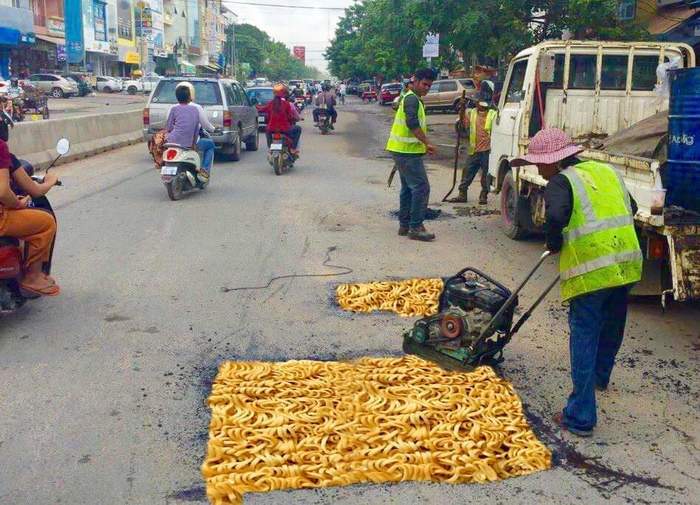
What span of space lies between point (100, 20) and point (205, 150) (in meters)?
58.7

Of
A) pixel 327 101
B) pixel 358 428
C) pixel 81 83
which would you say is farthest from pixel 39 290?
pixel 81 83

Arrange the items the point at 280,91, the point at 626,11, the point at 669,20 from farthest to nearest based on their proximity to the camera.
Result: the point at 626,11, the point at 669,20, the point at 280,91

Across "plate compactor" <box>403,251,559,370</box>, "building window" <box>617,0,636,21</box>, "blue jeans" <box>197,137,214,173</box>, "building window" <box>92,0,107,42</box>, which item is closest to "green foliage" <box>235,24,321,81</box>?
"building window" <box>92,0,107,42</box>

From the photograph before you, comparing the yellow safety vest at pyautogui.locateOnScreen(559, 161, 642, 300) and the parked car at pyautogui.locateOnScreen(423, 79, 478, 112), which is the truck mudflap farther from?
the parked car at pyautogui.locateOnScreen(423, 79, 478, 112)

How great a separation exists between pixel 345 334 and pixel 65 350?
6.71 feet

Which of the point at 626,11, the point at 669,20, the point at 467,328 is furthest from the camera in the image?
the point at 626,11

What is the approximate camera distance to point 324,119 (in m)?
26.5

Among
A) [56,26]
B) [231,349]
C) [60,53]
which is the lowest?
[231,349]

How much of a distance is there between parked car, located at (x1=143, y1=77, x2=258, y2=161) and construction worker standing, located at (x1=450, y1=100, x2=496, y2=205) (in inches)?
245

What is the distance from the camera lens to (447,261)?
798 cm

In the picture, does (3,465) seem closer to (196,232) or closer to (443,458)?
(443,458)

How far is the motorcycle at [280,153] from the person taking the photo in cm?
1459

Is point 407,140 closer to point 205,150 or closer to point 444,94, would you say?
point 205,150

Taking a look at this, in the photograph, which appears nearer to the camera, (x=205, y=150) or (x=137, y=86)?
(x=205, y=150)
